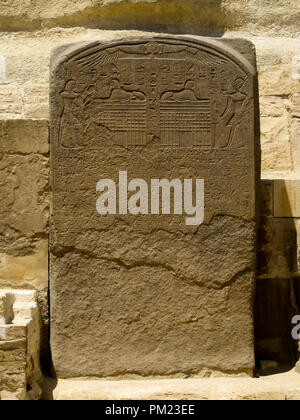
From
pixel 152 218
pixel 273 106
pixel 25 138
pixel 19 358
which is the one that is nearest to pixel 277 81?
pixel 273 106

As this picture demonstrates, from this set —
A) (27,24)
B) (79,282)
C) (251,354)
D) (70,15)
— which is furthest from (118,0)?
(251,354)

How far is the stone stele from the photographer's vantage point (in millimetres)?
3721

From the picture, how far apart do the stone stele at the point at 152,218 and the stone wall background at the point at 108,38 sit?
0.62ft

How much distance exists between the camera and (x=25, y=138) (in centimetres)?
382

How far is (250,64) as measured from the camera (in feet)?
12.6

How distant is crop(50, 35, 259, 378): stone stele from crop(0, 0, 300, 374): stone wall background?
188 millimetres

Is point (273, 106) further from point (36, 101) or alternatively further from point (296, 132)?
point (36, 101)

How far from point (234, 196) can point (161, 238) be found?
47 centimetres

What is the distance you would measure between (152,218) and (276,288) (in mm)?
971

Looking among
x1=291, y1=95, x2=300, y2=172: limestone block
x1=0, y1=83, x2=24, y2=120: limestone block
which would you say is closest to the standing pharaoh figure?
x1=291, y1=95, x2=300, y2=172: limestone block

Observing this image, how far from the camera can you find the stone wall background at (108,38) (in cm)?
382

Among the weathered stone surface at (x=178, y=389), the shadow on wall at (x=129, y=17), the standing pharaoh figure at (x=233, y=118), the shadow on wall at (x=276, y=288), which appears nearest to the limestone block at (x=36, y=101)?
the shadow on wall at (x=129, y=17)

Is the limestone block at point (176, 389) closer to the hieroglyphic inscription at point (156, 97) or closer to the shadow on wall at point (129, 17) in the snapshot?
the hieroglyphic inscription at point (156, 97)

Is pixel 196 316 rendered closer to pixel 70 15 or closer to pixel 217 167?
pixel 217 167
